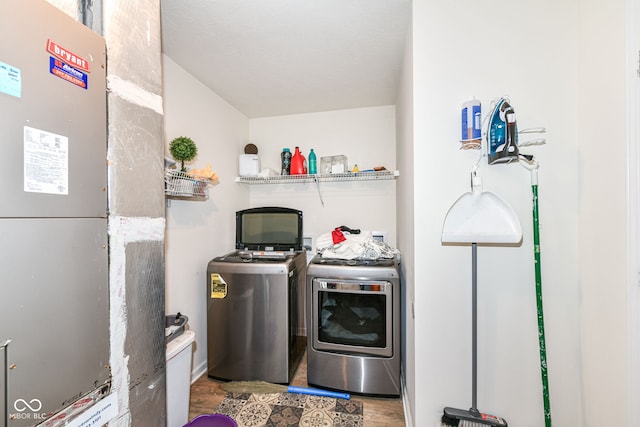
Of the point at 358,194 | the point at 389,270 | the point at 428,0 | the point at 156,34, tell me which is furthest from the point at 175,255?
the point at 428,0

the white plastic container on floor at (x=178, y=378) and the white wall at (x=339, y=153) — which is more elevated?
the white wall at (x=339, y=153)

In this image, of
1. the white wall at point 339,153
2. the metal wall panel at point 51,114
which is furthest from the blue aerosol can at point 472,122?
the metal wall panel at point 51,114

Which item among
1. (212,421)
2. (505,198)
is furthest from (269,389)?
(505,198)

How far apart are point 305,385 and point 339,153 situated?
2.09m

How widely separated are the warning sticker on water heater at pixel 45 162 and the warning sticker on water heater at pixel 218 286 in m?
1.35

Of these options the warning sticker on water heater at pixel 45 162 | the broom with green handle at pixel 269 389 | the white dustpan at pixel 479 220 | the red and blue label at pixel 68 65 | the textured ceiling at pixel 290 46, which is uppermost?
the textured ceiling at pixel 290 46

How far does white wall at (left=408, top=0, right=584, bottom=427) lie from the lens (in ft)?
4.03

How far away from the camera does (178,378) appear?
1320mm

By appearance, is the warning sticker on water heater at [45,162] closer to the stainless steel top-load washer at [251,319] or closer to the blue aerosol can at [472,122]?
the stainless steel top-load washer at [251,319]

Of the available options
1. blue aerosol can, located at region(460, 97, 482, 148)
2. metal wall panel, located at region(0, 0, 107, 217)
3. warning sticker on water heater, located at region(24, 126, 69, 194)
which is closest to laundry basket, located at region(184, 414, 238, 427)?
metal wall panel, located at region(0, 0, 107, 217)

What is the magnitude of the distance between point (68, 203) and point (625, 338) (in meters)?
1.95

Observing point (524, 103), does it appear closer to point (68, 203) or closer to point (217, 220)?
point (68, 203)

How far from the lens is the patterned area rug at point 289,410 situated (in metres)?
1.62

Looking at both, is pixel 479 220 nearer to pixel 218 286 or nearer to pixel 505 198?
pixel 505 198
